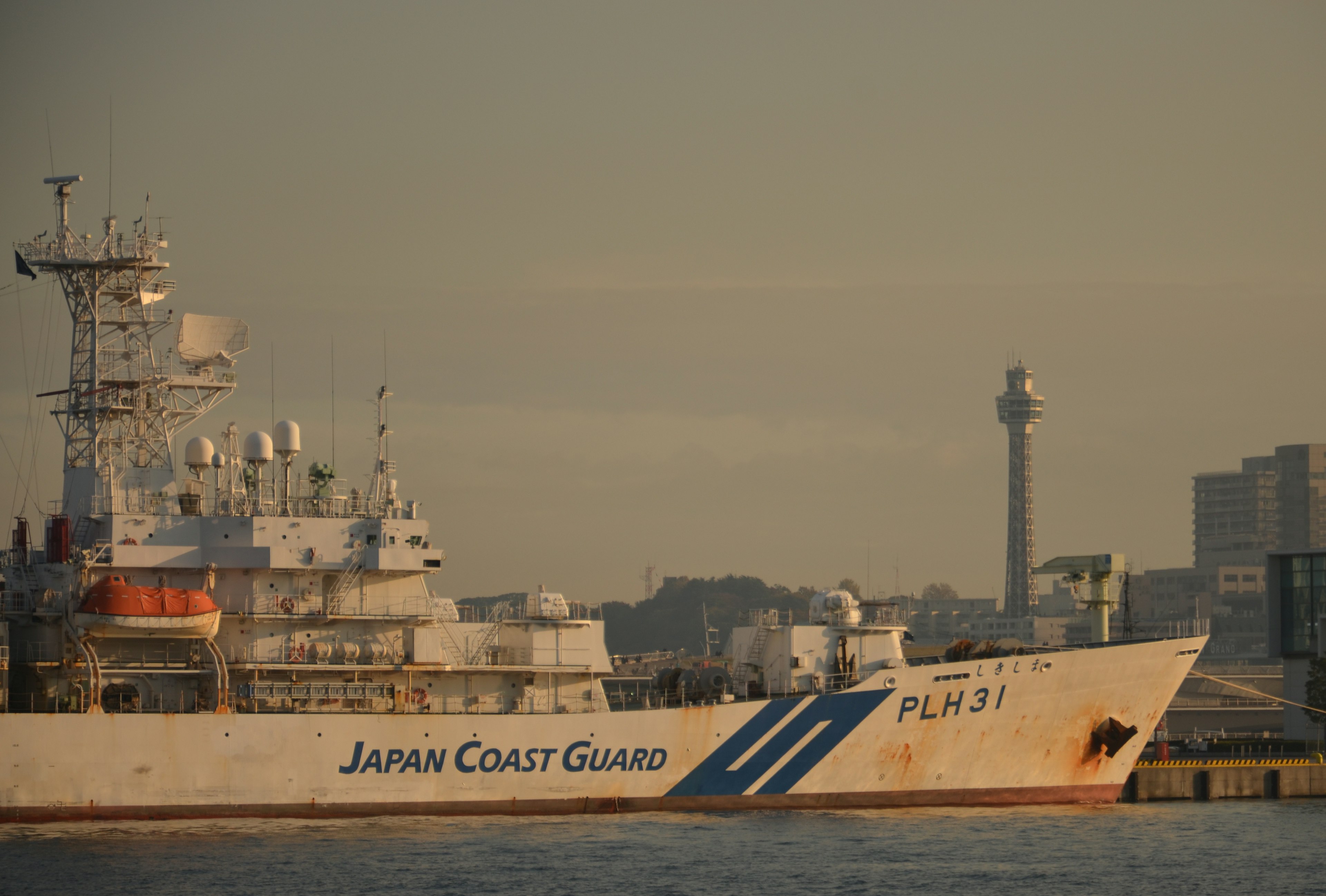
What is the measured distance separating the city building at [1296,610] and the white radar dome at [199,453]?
40.9m

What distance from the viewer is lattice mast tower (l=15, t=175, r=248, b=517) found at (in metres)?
34.8

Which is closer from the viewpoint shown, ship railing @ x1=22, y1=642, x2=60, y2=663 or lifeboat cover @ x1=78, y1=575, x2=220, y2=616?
lifeboat cover @ x1=78, y1=575, x2=220, y2=616

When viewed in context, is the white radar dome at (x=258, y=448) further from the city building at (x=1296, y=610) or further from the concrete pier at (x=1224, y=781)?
the city building at (x=1296, y=610)

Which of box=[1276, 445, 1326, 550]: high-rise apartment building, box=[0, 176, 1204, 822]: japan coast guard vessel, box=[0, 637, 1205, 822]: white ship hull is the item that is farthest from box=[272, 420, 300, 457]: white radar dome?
box=[1276, 445, 1326, 550]: high-rise apartment building

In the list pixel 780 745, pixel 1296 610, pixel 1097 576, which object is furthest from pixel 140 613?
pixel 1296 610

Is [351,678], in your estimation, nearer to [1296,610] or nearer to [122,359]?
[122,359]

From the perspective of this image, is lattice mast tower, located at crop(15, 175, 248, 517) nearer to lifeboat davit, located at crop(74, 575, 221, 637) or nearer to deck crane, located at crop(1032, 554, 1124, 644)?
lifeboat davit, located at crop(74, 575, 221, 637)

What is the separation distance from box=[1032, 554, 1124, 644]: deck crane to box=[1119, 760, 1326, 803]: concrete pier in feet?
15.1

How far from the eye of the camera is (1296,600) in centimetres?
5947

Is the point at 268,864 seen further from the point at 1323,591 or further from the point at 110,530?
the point at 1323,591

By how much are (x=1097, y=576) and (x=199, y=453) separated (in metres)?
22.2

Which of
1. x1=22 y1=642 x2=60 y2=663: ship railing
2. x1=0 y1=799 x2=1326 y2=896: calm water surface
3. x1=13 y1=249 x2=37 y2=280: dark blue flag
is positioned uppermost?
x1=13 y1=249 x2=37 y2=280: dark blue flag

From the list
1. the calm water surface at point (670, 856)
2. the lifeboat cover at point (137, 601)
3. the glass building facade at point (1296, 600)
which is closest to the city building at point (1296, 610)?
the glass building facade at point (1296, 600)

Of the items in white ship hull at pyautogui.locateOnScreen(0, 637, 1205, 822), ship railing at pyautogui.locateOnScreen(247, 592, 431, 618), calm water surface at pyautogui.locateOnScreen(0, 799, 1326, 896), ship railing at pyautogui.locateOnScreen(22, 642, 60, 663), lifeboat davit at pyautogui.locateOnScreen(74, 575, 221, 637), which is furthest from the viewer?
ship railing at pyautogui.locateOnScreen(247, 592, 431, 618)
